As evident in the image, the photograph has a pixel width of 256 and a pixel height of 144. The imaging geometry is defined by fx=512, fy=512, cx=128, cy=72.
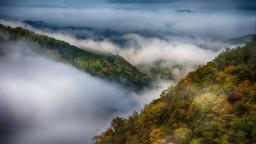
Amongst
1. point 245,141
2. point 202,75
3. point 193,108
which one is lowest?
point 245,141

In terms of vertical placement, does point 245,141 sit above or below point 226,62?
below

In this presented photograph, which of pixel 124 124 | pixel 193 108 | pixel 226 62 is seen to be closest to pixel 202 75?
pixel 226 62

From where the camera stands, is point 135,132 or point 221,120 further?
point 135,132

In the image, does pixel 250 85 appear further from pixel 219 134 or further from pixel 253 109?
pixel 219 134

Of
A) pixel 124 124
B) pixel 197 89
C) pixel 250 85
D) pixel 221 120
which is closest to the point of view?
pixel 221 120

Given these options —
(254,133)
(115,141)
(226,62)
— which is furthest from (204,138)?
(115,141)

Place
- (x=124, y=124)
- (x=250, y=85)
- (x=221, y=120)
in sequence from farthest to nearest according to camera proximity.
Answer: (x=124, y=124)
(x=250, y=85)
(x=221, y=120)
